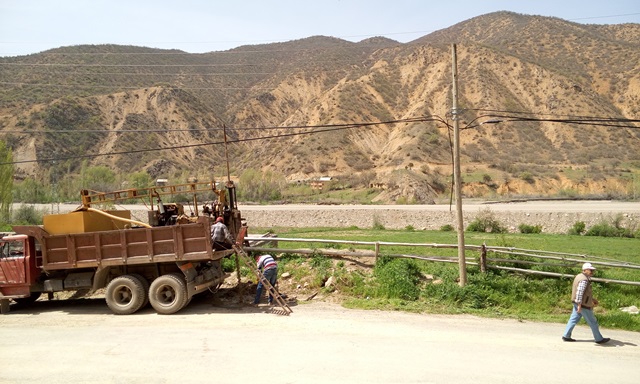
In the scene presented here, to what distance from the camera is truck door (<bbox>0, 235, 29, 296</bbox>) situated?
40.7ft

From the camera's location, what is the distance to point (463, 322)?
11.2m

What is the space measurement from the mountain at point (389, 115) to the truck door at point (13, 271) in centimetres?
4259

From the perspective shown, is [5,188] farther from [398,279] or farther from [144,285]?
[398,279]

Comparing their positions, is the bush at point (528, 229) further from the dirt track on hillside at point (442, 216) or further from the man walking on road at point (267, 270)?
the man walking on road at point (267, 270)

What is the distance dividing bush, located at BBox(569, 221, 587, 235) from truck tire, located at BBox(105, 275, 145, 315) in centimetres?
3177

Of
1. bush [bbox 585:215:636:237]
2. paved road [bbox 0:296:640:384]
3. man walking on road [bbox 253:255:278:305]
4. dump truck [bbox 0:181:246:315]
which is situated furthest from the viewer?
bush [bbox 585:215:636:237]

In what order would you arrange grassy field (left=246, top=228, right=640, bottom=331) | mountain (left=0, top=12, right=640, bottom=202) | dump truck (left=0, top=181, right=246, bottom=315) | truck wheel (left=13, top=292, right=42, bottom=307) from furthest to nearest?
mountain (left=0, top=12, right=640, bottom=202), truck wheel (left=13, top=292, right=42, bottom=307), grassy field (left=246, top=228, right=640, bottom=331), dump truck (left=0, top=181, right=246, bottom=315)

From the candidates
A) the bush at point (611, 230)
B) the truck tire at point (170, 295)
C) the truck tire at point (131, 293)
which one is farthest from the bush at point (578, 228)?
the truck tire at point (131, 293)

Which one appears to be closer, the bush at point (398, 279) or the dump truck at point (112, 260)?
the dump truck at point (112, 260)

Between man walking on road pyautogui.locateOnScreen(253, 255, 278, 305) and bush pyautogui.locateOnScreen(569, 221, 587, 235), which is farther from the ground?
man walking on road pyautogui.locateOnScreen(253, 255, 278, 305)

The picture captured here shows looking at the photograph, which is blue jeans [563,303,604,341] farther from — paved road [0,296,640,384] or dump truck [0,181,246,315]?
dump truck [0,181,246,315]

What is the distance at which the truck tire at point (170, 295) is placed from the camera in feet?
39.2

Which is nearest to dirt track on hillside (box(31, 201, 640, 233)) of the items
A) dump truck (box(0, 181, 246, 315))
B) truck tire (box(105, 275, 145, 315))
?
dump truck (box(0, 181, 246, 315))

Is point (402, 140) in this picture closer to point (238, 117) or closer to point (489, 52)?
point (489, 52)
